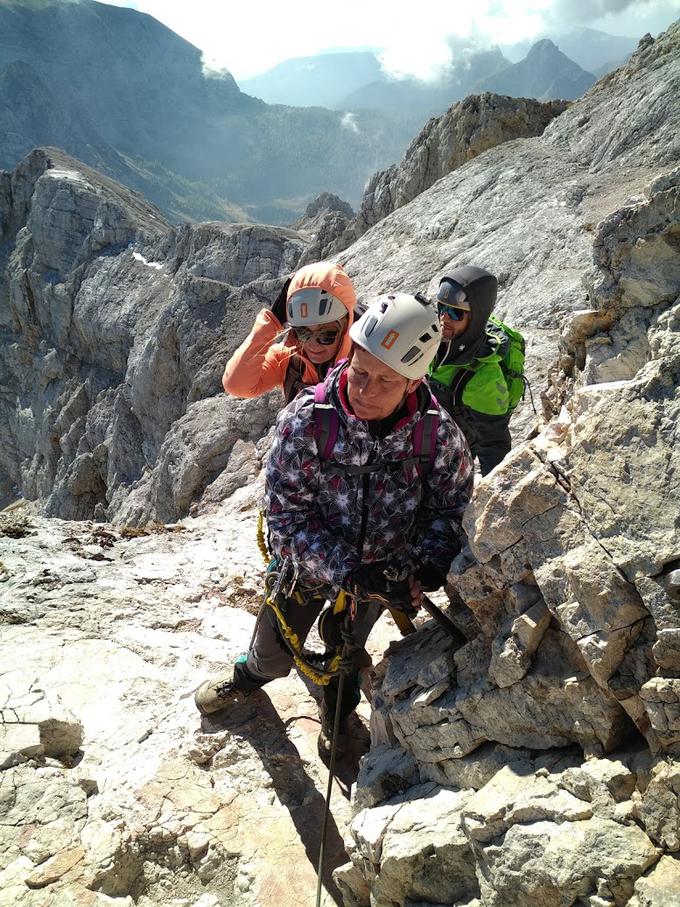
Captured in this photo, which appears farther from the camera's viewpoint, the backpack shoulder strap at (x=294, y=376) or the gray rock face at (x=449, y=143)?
the gray rock face at (x=449, y=143)

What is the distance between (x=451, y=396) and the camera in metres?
5.81

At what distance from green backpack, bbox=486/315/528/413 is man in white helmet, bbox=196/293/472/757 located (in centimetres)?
229

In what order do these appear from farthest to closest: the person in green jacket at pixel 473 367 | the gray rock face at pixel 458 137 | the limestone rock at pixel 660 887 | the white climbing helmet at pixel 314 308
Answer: the gray rock face at pixel 458 137 → the person in green jacket at pixel 473 367 → the white climbing helmet at pixel 314 308 → the limestone rock at pixel 660 887

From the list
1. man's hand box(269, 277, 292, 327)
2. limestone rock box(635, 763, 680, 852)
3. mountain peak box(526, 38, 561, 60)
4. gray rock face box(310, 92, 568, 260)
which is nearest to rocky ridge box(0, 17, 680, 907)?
limestone rock box(635, 763, 680, 852)

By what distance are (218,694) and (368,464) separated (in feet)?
9.13

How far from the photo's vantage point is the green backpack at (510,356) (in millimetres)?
5918

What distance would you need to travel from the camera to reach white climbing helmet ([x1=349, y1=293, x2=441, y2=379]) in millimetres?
3531

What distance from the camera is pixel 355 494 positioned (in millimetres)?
3881

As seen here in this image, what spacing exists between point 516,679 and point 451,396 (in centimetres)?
327

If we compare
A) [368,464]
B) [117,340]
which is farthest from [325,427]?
[117,340]

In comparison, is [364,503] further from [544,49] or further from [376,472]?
[544,49]

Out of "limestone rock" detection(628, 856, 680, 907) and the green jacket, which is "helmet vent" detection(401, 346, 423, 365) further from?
"limestone rock" detection(628, 856, 680, 907)

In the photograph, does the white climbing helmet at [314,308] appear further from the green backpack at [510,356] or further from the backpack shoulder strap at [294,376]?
the green backpack at [510,356]

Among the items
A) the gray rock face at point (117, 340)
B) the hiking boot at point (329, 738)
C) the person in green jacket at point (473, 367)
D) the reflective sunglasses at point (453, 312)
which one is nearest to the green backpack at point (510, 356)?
the person in green jacket at point (473, 367)
